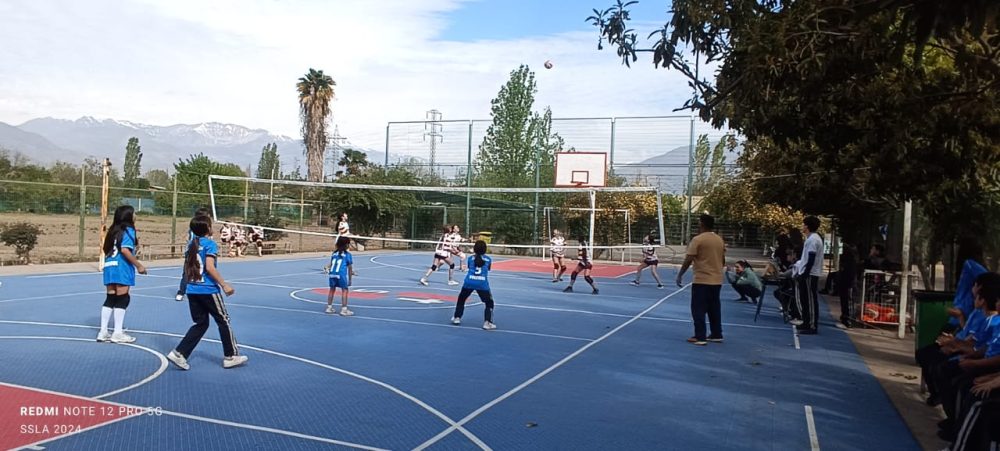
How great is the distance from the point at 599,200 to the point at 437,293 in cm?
1924

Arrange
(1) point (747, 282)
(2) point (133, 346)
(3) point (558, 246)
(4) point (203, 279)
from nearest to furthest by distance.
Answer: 1. (4) point (203, 279)
2. (2) point (133, 346)
3. (1) point (747, 282)
4. (3) point (558, 246)

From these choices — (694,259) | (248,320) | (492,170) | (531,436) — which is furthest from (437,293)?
(492,170)

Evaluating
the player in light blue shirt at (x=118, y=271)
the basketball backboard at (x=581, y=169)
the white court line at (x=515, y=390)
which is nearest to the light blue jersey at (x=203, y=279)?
the player in light blue shirt at (x=118, y=271)

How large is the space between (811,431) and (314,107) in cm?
4512

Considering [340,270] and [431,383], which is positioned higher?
[340,270]

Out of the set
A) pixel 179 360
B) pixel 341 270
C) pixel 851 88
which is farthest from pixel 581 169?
pixel 179 360

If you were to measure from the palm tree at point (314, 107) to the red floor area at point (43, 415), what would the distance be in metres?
42.2

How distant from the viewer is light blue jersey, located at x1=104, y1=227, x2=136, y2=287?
9.33m

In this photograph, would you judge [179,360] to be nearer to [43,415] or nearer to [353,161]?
[43,415]

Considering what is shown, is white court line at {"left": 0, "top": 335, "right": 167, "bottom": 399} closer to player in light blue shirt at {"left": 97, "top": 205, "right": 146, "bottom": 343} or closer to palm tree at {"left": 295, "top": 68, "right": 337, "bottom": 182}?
player in light blue shirt at {"left": 97, "top": 205, "right": 146, "bottom": 343}

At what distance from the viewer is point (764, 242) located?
35.5m

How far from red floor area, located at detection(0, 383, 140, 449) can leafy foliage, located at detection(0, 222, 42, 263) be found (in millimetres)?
15331

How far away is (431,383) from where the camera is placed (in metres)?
7.78

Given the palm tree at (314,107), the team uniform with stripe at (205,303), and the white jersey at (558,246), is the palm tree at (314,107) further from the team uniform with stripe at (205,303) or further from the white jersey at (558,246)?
the team uniform with stripe at (205,303)
